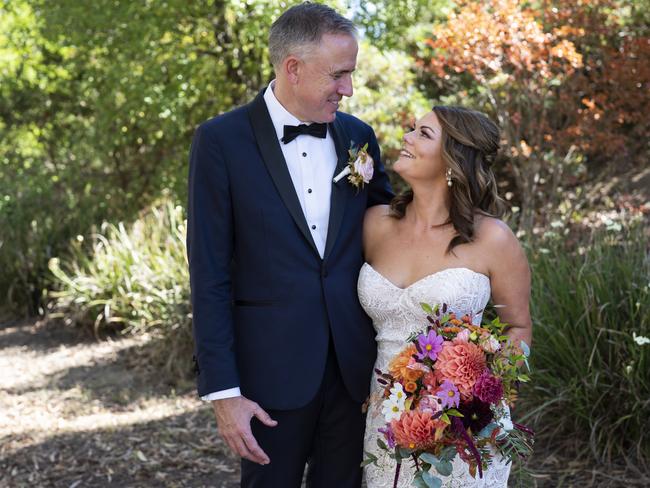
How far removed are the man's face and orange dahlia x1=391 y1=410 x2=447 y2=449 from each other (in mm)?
1042

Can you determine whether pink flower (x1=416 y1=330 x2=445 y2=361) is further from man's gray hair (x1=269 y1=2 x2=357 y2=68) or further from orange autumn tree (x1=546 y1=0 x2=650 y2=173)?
orange autumn tree (x1=546 y1=0 x2=650 y2=173)

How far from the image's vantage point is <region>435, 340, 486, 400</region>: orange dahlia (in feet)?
8.46

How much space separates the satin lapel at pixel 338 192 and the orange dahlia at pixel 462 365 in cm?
60

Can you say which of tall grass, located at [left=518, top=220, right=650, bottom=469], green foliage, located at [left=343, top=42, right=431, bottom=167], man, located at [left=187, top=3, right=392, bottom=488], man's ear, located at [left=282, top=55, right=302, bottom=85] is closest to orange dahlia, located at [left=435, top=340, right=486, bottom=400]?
man, located at [left=187, top=3, right=392, bottom=488]

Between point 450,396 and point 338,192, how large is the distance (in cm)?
85

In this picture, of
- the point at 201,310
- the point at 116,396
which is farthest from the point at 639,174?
the point at 201,310

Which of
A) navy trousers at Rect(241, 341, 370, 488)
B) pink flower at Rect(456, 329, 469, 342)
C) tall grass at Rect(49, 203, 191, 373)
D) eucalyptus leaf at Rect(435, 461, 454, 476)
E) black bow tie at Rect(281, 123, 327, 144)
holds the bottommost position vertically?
tall grass at Rect(49, 203, 191, 373)

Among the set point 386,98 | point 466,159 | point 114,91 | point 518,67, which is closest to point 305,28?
point 466,159

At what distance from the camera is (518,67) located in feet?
24.8

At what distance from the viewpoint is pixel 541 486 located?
456cm

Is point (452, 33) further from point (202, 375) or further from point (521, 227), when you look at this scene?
point (202, 375)

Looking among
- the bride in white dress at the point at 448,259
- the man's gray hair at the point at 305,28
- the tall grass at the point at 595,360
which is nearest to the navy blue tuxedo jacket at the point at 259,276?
the bride in white dress at the point at 448,259

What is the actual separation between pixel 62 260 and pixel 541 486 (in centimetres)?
600

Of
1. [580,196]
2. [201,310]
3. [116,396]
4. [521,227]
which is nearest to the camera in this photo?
[201,310]
